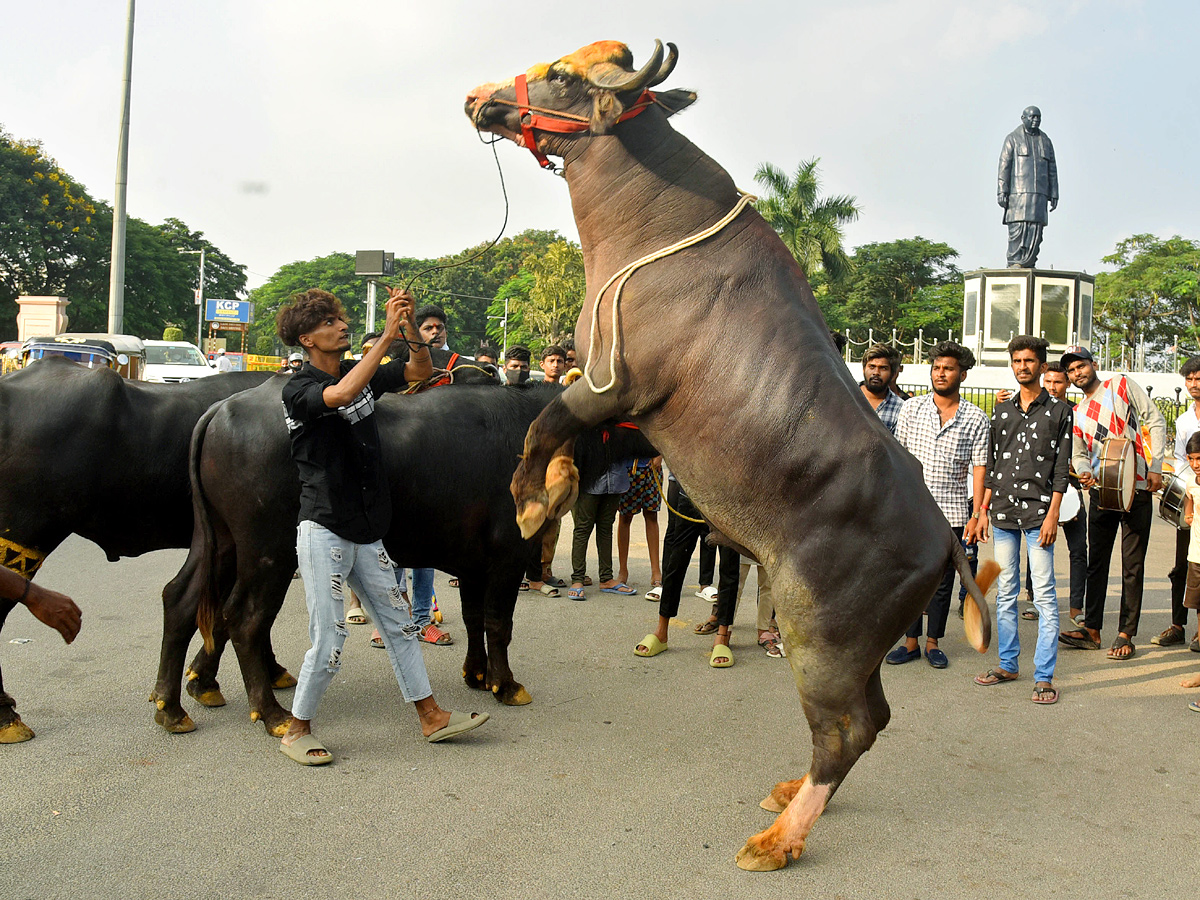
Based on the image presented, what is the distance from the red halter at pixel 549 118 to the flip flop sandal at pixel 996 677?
3.98 meters

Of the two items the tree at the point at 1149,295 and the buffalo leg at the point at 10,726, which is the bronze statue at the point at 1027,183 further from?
the buffalo leg at the point at 10,726

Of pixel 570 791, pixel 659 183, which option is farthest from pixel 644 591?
pixel 659 183

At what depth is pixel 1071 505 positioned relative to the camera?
6.55 meters

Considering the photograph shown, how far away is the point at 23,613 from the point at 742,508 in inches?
211

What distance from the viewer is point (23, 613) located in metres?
6.09

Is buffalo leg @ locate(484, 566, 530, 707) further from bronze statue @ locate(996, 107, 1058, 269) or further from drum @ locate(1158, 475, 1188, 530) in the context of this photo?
bronze statue @ locate(996, 107, 1058, 269)

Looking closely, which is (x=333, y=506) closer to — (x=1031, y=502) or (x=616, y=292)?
(x=616, y=292)

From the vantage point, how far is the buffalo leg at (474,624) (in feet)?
16.0

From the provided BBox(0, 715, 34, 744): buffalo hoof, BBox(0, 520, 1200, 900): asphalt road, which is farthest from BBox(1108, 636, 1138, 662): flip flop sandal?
BBox(0, 715, 34, 744): buffalo hoof

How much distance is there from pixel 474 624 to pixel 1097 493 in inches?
172

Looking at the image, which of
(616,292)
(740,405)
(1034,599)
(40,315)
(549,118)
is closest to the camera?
(740,405)

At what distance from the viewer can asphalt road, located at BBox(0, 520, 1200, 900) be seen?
123 inches

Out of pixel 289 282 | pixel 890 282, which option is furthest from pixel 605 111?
pixel 289 282

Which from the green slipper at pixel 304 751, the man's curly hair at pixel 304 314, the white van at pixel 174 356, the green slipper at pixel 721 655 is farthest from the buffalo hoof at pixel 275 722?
the white van at pixel 174 356
